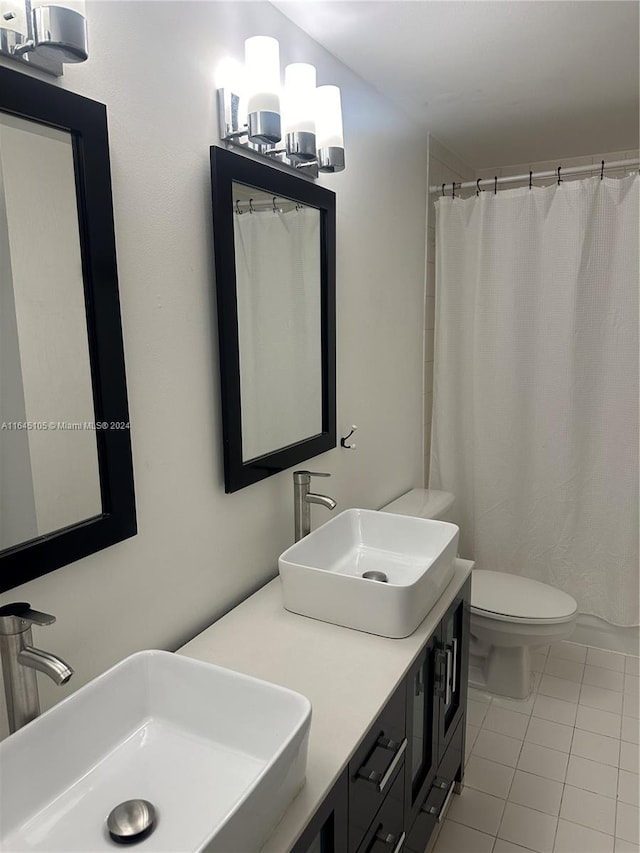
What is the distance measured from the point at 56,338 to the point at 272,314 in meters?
0.69

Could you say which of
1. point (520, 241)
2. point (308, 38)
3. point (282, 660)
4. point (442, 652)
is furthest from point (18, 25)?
point (520, 241)

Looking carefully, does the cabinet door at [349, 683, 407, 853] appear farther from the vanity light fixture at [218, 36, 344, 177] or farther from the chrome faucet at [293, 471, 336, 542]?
the vanity light fixture at [218, 36, 344, 177]

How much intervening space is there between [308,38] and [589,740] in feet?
8.08

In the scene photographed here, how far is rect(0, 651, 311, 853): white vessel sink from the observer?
0.87m

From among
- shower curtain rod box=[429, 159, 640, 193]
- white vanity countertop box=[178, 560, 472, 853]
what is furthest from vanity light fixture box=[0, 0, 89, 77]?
shower curtain rod box=[429, 159, 640, 193]

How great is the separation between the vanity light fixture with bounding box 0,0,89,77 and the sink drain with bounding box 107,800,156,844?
3.77 ft

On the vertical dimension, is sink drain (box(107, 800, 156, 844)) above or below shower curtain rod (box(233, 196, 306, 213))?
below

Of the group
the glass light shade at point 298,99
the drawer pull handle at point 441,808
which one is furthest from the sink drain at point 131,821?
the glass light shade at point 298,99

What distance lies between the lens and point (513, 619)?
7.27 ft

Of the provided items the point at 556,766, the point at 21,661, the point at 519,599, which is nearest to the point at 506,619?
the point at 519,599

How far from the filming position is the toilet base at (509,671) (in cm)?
235

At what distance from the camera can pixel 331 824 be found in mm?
1029

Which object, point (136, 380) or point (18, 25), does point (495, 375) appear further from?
point (18, 25)

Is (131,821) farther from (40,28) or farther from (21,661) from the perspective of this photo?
(40,28)
